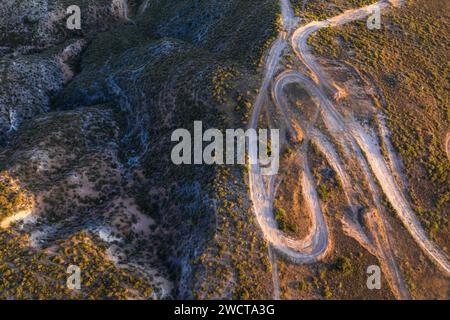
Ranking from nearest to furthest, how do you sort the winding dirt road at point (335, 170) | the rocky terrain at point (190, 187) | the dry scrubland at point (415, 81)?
the rocky terrain at point (190, 187) → the winding dirt road at point (335, 170) → the dry scrubland at point (415, 81)

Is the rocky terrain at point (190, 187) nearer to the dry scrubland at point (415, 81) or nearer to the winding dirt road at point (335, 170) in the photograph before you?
the winding dirt road at point (335, 170)

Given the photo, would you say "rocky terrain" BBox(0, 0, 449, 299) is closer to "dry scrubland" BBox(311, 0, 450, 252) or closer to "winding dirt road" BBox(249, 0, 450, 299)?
"winding dirt road" BBox(249, 0, 450, 299)

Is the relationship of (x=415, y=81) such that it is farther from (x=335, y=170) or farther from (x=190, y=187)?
(x=190, y=187)

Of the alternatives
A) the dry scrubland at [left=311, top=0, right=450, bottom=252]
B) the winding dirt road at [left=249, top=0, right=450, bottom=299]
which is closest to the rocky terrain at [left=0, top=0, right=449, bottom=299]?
the winding dirt road at [left=249, top=0, right=450, bottom=299]

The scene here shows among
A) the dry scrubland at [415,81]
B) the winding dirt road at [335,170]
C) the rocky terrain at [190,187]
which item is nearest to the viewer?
the rocky terrain at [190,187]

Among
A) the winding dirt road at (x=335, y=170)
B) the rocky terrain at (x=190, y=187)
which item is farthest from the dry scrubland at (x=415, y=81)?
the winding dirt road at (x=335, y=170)

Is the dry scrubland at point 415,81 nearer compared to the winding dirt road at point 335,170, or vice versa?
the winding dirt road at point 335,170

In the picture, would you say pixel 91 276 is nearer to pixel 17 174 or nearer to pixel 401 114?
pixel 17 174

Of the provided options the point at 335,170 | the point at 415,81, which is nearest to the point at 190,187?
the point at 335,170

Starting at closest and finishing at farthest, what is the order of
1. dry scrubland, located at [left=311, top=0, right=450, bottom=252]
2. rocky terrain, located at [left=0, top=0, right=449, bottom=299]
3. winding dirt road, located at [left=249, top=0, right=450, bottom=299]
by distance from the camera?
rocky terrain, located at [left=0, top=0, right=449, bottom=299] → winding dirt road, located at [left=249, top=0, right=450, bottom=299] → dry scrubland, located at [left=311, top=0, right=450, bottom=252]
